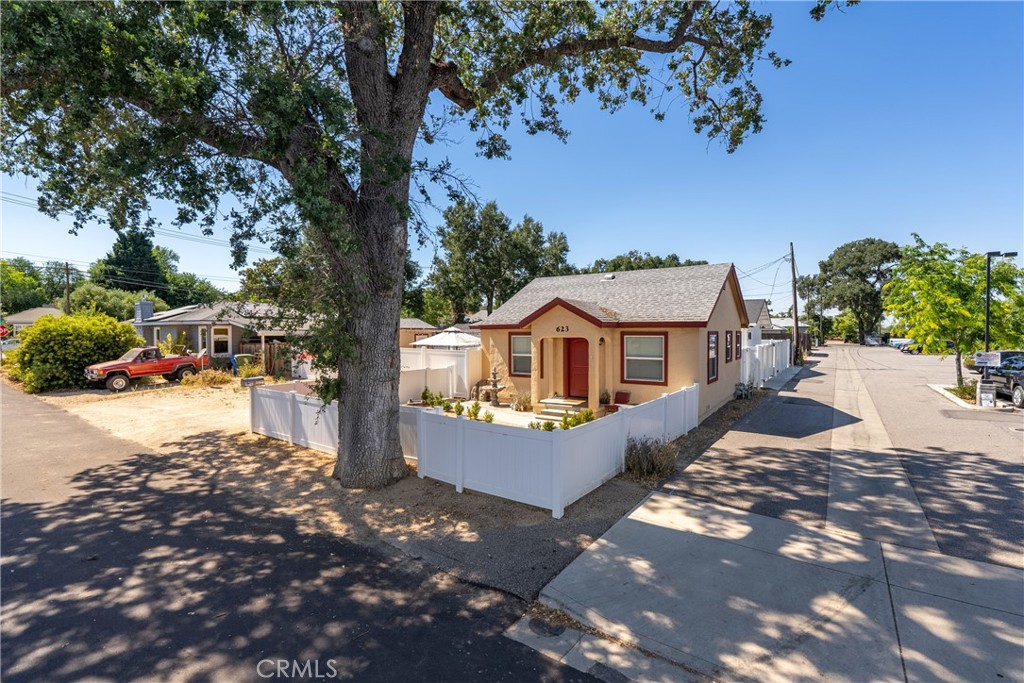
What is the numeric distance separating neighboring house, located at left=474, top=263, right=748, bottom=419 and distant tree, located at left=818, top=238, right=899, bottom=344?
177 ft

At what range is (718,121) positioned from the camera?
1037 centimetres

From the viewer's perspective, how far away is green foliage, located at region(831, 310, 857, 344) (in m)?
64.1

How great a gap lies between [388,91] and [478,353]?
10.9 meters

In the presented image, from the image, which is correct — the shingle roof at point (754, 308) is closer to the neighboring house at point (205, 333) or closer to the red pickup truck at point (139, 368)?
the neighboring house at point (205, 333)

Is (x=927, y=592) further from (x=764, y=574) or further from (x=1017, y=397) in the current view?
→ (x=1017, y=397)

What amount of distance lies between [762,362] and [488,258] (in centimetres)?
2033

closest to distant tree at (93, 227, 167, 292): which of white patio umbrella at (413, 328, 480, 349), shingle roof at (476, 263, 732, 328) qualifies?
white patio umbrella at (413, 328, 480, 349)

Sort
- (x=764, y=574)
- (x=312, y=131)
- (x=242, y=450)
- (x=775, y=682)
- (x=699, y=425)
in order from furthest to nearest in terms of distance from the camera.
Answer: (x=699, y=425) → (x=242, y=450) → (x=312, y=131) → (x=764, y=574) → (x=775, y=682)

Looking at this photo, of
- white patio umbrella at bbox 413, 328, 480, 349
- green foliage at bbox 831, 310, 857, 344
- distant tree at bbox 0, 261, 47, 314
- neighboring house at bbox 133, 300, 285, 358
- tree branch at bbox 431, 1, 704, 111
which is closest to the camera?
tree branch at bbox 431, 1, 704, 111

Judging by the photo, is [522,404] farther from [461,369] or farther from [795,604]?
[795,604]

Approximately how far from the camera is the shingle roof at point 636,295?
508 inches

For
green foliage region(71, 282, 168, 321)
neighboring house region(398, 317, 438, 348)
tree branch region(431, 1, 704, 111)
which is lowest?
neighboring house region(398, 317, 438, 348)

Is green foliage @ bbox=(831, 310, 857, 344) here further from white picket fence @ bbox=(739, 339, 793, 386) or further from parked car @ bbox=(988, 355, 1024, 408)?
parked car @ bbox=(988, 355, 1024, 408)

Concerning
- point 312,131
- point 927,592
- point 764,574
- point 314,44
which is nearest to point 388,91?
point 314,44
